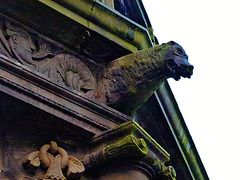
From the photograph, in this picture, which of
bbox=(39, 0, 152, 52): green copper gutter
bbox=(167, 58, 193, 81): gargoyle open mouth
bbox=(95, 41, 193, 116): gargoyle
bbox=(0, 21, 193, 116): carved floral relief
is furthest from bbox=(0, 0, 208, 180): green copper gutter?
bbox=(167, 58, 193, 81): gargoyle open mouth

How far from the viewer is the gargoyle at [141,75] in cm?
556

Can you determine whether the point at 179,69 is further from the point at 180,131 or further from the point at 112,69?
the point at 180,131

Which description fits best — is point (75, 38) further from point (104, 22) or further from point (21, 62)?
point (21, 62)

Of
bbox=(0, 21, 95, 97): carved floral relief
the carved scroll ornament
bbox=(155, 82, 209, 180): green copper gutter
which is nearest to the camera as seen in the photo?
the carved scroll ornament

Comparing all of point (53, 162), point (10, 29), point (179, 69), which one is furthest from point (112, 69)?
point (53, 162)

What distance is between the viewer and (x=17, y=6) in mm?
5410

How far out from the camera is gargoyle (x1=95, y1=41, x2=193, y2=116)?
5559 millimetres

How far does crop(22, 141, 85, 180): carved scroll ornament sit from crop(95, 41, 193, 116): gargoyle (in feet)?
2.30

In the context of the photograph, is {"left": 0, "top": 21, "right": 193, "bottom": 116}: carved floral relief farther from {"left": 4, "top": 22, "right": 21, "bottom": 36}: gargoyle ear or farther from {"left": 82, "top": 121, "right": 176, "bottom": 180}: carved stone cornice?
{"left": 82, "top": 121, "right": 176, "bottom": 180}: carved stone cornice

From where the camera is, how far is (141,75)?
5.61 meters

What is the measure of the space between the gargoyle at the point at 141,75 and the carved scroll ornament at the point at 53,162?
701mm

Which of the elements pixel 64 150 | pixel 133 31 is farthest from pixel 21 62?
pixel 133 31

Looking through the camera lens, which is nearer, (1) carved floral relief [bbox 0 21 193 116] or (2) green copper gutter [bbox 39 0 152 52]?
(1) carved floral relief [bbox 0 21 193 116]

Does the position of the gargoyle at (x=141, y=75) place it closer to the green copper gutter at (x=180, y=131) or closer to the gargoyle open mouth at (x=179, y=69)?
the gargoyle open mouth at (x=179, y=69)
